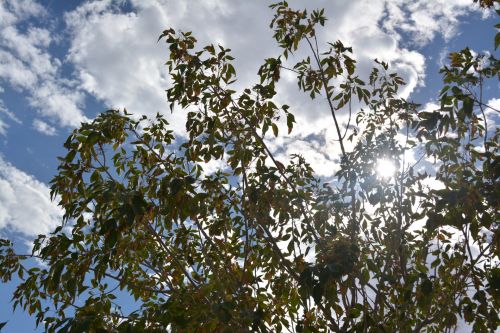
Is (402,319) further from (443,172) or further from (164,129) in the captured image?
(164,129)

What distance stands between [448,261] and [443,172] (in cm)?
89

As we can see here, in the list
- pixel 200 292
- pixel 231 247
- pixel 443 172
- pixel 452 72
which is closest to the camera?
pixel 200 292

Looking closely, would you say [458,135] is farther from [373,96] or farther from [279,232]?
[279,232]

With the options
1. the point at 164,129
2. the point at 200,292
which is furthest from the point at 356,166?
the point at 200,292

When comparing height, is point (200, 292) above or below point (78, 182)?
below

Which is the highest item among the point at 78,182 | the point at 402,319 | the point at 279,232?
the point at 279,232

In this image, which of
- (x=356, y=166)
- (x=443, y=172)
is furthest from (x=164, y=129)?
(x=443, y=172)

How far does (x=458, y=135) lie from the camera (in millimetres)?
3879

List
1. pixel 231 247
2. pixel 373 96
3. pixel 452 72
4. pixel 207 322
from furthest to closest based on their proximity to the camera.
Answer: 1. pixel 373 96
2. pixel 231 247
3. pixel 452 72
4. pixel 207 322

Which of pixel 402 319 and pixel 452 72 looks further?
pixel 402 319

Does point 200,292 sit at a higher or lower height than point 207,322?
higher

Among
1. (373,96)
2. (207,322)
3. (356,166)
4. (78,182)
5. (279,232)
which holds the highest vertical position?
(373,96)

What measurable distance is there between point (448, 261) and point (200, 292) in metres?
2.64

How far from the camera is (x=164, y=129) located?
479cm
